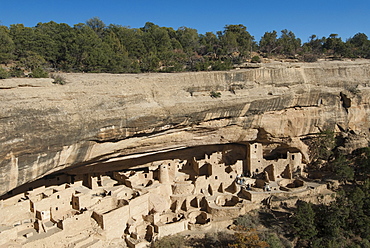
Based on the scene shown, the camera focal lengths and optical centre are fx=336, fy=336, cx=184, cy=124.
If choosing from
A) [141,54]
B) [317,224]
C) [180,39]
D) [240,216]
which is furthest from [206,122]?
[180,39]

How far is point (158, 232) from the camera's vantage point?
50.9 feet

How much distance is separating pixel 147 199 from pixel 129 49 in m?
17.3

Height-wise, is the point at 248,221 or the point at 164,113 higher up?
the point at 164,113

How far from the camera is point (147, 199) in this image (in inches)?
656

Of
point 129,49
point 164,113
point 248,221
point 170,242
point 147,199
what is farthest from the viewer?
point 129,49

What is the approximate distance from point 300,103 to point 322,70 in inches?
102

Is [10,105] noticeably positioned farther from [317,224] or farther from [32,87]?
[317,224]

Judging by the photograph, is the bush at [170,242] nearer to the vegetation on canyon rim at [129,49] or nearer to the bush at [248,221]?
the bush at [248,221]

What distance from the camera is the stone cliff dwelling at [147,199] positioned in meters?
14.1

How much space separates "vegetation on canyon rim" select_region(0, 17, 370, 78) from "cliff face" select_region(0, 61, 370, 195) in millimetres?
3157

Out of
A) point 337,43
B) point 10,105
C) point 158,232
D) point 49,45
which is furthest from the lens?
point 337,43

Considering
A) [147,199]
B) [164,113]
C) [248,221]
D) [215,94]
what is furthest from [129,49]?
[248,221]

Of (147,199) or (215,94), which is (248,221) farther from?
(215,94)

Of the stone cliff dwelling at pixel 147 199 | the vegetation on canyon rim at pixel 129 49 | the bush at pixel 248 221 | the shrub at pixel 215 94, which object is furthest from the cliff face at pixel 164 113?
the bush at pixel 248 221
